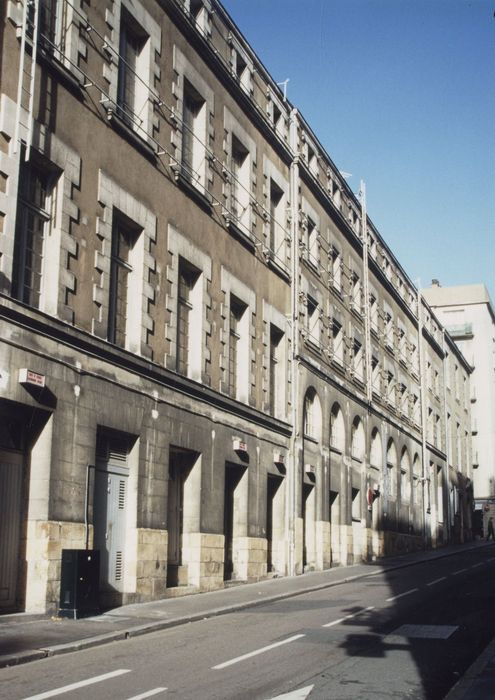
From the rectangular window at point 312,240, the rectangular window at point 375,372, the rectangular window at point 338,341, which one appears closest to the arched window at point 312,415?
the rectangular window at point 338,341

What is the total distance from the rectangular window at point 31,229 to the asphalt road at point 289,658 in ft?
21.9

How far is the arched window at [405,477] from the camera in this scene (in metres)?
49.3

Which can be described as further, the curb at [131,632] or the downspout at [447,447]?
the downspout at [447,447]

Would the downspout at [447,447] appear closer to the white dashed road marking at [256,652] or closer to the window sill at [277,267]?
the window sill at [277,267]

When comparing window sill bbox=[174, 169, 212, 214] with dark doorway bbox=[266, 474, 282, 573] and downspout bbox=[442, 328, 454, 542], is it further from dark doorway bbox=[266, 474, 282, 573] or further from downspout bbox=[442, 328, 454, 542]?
downspout bbox=[442, 328, 454, 542]

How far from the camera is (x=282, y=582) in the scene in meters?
25.9

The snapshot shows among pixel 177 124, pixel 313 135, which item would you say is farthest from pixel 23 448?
pixel 313 135

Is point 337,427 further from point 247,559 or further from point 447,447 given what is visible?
point 447,447

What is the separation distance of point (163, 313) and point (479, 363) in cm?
7019

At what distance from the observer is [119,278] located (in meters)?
20.2

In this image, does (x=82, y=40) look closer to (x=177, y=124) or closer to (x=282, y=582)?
(x=177, y=124)

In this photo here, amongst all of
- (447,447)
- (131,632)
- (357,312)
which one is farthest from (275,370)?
(447,447)

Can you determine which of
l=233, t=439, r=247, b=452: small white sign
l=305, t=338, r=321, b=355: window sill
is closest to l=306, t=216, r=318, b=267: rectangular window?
l=305, t=338, r=321, b=355: window sill

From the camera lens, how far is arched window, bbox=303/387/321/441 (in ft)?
110
